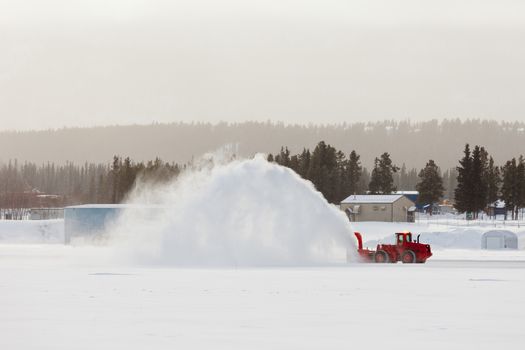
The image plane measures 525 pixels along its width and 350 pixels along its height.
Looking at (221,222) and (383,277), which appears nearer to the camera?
(383,277)

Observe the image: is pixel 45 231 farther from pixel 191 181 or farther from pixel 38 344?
pixel 38 344

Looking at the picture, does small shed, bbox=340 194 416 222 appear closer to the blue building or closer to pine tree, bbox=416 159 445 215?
pine tree, bbox=416 159 445 215

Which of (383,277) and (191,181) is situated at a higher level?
(191,181)

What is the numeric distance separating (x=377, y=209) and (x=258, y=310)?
4324 inches

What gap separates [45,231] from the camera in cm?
10788

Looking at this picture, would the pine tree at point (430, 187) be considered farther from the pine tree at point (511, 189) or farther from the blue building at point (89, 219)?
the blue building at point (89, 219)

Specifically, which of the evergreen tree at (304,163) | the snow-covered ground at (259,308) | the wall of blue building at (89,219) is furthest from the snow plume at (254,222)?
the evergreen tree at (304,163)

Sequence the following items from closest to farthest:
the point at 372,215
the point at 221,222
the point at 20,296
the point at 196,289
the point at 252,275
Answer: the point at 20,296
the point at 196,289
the point at 252,275
the point at 221,222
the point at 372,215

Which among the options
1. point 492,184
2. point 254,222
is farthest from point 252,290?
point 492,184

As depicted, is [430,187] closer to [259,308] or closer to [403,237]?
[403,237]

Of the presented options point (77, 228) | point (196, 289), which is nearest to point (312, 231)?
point (196, 289)

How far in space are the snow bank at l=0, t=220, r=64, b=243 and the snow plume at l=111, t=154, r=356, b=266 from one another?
54.8 meters

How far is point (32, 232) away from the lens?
348ft

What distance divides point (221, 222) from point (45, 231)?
229 ft
